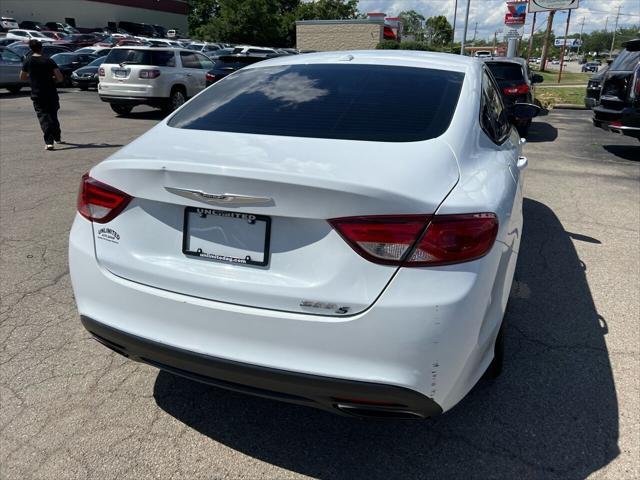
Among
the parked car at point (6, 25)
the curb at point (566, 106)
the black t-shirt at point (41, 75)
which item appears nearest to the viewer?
the black t-shirt at point (41, 75)

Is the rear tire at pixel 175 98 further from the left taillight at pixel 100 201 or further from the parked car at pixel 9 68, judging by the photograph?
the left taillight at pixel 100 201

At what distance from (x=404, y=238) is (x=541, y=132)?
37.7 ft

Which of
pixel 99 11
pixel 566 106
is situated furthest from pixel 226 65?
pixel 99 11

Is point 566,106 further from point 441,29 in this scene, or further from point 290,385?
point 441,29

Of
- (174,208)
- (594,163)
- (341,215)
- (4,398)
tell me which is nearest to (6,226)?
(4,398)

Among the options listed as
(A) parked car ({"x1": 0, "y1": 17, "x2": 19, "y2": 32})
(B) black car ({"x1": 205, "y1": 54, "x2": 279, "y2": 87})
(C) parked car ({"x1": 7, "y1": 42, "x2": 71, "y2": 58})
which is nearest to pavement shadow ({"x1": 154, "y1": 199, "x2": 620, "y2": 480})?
(B) black car ({"x1": 205, "y1": 54, "x2": 279, "y2": 87})

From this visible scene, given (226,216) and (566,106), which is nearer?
(226,216)

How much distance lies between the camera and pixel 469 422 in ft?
8.32

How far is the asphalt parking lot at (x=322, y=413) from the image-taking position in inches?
89.6

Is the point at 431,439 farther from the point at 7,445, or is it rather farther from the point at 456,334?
the point at 7,445

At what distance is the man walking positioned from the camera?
8742 mm

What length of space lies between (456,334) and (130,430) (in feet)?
5.38

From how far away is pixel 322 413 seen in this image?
2.63m

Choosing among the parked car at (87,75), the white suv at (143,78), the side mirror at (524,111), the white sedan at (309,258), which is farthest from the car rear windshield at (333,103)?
the parked car at (87,75)
